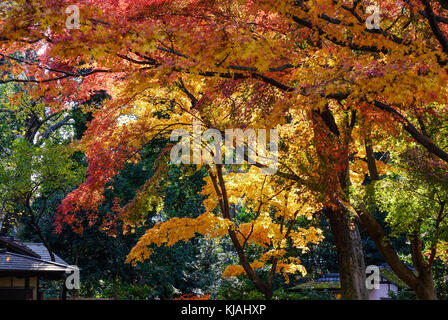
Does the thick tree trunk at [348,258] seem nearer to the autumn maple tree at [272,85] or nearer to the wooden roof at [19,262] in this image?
the autumn maple tree at [272,85]

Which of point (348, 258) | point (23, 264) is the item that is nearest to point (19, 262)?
point (23, 264)

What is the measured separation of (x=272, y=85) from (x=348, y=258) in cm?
402

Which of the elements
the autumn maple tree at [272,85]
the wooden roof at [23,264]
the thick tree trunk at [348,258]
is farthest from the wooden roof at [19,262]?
the thick tree trunk at [348,258]

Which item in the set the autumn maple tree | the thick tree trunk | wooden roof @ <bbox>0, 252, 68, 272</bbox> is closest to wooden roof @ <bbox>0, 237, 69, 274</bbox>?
wooden roof @ <bbox>0, 252, 68, 272</bbox>

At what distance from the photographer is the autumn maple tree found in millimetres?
6320

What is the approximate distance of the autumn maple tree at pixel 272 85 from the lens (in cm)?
632

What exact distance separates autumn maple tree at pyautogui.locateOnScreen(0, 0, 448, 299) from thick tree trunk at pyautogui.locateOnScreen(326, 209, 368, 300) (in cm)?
2

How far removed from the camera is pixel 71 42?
20.7ft

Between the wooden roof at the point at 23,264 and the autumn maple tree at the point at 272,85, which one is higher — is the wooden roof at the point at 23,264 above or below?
below

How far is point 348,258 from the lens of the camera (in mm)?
9664

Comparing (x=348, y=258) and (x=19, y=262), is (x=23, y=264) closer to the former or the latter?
(x=19, y=262)

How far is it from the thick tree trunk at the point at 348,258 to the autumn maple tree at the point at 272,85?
0.02 metres
